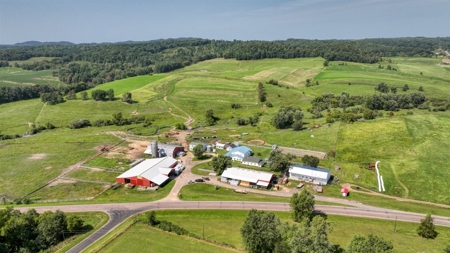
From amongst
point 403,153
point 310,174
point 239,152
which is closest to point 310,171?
point 310,174

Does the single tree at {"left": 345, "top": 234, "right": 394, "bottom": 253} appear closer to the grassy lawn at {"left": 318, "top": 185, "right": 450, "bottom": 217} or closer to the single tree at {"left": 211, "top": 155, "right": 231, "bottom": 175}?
the grassy lawn at {"left": 318, "top": 185, "right": 450, "bottom": 217}

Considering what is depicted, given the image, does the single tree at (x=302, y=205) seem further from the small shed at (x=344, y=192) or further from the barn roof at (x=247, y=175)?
the barn roof at (x=247, y=175)

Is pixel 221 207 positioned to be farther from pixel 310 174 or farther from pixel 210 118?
pixel 210 118

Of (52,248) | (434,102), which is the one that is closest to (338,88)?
(434,102)

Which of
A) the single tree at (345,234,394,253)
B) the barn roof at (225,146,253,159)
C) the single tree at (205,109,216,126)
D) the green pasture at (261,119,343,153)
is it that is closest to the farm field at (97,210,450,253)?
the single tree at (345,234,394,253)

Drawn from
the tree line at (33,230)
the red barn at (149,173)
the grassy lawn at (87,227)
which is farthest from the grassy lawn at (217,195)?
the tree line at (33,230)
